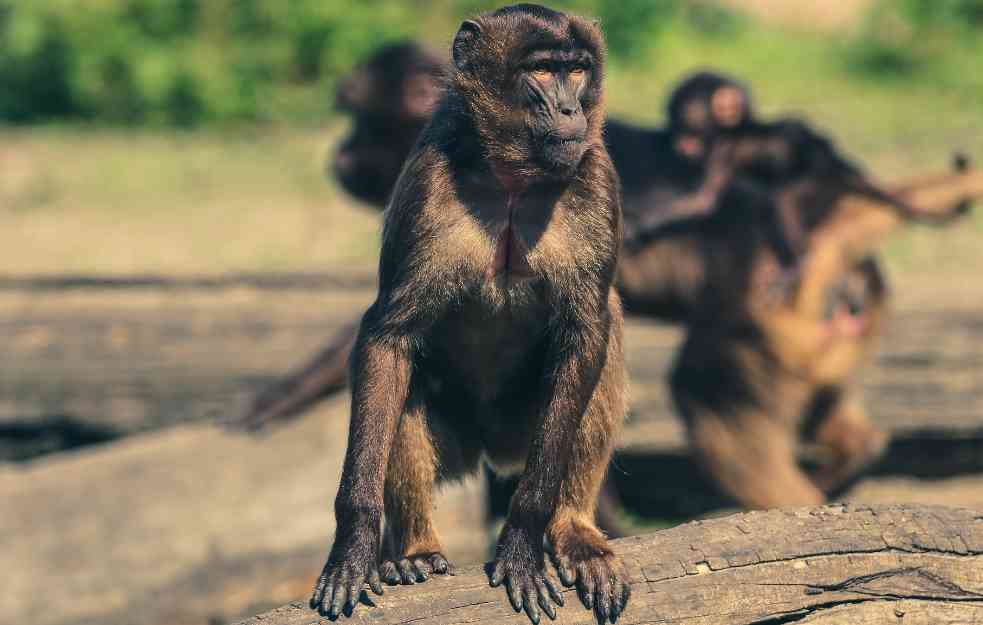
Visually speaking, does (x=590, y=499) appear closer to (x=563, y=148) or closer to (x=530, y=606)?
(x=530, y=606)

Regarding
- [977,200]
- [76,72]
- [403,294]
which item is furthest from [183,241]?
[403,294]

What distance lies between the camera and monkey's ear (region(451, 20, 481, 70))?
A: 4.22m

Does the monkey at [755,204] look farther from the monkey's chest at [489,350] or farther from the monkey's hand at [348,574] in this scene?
the monkey's hand at [348,574]

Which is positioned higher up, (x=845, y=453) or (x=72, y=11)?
(x=72, y=11)

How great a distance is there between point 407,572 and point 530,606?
0.36 meters

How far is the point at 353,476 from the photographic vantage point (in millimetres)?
4121

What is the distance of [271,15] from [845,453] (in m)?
8.24

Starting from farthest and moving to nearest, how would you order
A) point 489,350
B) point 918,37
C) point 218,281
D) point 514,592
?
point 918,37, point 218,281, point 489,350, point 514,592

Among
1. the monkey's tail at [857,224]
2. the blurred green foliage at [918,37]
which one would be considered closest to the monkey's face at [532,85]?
the monkey's tail at [857,224]

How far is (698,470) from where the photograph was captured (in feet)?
27.3

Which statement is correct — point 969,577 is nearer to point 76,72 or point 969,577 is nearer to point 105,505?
point 105,505

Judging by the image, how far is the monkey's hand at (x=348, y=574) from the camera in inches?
156

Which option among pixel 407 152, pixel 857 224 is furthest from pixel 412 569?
pixel 857 224

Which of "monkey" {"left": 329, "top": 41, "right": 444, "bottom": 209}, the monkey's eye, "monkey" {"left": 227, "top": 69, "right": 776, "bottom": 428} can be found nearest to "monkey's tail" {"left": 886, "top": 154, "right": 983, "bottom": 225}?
"monkey" {"left": 227, "top": 69, "right": 776, "bottom": 428}
